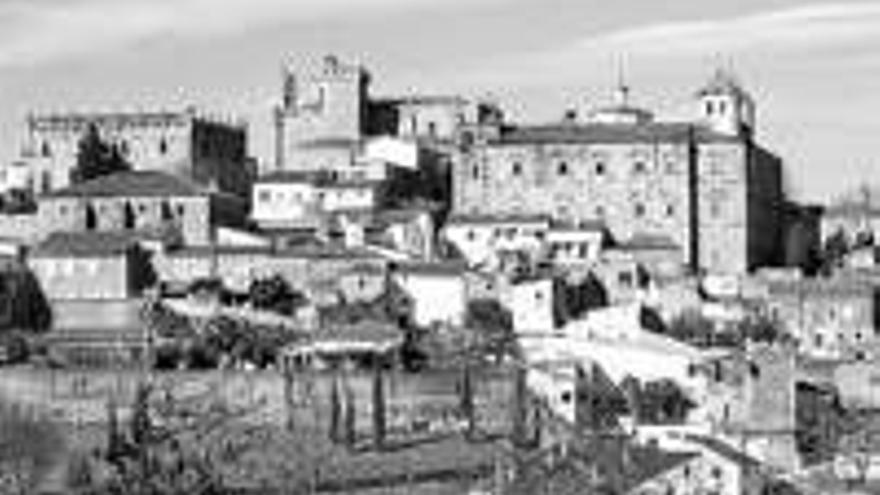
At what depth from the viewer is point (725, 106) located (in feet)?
248

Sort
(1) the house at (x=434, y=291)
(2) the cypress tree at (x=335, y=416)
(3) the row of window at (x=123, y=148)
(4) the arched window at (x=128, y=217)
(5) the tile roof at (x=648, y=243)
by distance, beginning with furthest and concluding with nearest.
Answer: (3) the row of window at (x=123, y=148)
(4) the arched window at (x=128, y=217)
(5) the tile roof at (x=648, y=243)
(1) the house at (x=434, y=291)
(2) the cypress tree at (x=335, y=416)

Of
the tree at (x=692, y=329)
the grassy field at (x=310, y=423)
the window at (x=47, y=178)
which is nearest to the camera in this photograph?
the grassy field at (x=310, y=423)

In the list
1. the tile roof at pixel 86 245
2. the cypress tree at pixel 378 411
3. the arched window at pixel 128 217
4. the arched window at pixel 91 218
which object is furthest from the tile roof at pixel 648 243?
the arched window at pixel 91 218

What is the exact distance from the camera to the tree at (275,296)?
63812 mm

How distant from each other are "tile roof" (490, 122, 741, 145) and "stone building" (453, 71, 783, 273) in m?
0.02

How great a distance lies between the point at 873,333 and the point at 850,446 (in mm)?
13437

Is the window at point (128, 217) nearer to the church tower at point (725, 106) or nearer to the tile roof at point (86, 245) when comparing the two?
the tile roof at point (86, 245)

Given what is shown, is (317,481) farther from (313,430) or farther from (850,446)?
(850,446)

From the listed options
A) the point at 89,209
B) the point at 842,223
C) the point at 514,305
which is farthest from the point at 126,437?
the point at 842,223

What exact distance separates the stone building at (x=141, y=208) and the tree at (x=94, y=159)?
342cm

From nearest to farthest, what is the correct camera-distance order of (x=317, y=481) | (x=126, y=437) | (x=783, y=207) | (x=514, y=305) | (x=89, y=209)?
1. (x=317, y=481)
2. (x=126, y=437)
3. (x=514, y=305)
4. (x=89, y=209)
5. (x=783, y=207)

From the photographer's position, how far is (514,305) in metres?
63.2

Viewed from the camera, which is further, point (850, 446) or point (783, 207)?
point (783, 207)

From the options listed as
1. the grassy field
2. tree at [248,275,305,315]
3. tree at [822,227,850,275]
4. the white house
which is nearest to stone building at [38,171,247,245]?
tree at [248,275,305,315]
